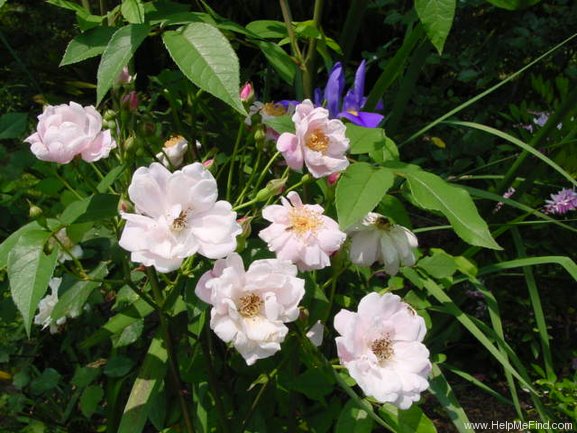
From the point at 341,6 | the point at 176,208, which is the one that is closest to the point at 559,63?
the point at 341,6

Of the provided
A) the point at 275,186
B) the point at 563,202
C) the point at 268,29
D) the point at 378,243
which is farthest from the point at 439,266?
the point at 563,202

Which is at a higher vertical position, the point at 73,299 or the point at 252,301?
the point at 252,301

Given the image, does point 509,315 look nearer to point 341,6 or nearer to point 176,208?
point 176,208

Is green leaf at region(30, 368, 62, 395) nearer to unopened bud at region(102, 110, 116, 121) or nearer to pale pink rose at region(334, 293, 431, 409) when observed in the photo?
unopened bud at region(102, 110, 116, 121)

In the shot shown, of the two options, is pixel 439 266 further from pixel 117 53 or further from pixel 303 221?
pixel 117 53

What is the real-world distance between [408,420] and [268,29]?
570 mm

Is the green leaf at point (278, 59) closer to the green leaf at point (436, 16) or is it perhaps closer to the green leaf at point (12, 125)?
the green leaf at point (436, 16)

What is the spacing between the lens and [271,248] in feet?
2.12

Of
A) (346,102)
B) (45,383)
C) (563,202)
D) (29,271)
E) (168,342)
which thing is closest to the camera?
(29,271)

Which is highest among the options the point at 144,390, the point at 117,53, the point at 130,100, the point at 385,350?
the point at 117,53

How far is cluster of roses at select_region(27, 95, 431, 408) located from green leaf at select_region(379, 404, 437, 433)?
0.46 ft

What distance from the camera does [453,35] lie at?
2.05m

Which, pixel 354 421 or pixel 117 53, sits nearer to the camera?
pixel 117 53

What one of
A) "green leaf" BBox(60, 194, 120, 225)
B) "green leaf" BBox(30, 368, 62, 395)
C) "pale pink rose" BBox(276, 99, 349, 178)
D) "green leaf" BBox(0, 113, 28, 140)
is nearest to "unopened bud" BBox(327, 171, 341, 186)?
"pale pink rose" BBox(276, 99, 349, 178)
